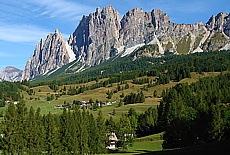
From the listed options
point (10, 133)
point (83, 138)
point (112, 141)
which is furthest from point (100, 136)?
point (10, 133)

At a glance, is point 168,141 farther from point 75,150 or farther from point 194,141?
point 75,150

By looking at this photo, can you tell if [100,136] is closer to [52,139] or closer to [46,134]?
[52,139]

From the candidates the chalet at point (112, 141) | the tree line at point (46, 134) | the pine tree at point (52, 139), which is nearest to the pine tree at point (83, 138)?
the tree line at point (46, 134)

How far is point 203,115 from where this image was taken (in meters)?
63.8

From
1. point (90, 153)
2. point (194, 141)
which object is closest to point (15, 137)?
point (90, 153)

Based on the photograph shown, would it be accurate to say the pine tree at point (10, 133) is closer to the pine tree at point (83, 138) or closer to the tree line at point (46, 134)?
the tree line at point (46, 134)

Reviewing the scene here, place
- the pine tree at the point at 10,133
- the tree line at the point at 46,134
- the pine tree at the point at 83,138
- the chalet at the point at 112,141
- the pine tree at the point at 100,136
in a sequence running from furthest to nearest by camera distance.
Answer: the chalet at the point at 112,141
the pine tree at the point at 100,136
the pine tree at the point at 83,138
the tree line at the point at 46,134
the pine tree at the point at 10,133

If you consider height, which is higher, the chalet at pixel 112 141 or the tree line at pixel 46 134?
the tree line at pixel 46 134

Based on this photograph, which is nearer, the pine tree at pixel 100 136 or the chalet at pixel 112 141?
the pine tree at pixel 100 136

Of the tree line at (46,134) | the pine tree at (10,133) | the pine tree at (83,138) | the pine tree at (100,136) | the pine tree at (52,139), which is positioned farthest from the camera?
the pine tree at (100,136)

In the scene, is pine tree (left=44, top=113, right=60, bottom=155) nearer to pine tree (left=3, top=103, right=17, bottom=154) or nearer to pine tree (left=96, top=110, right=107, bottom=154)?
pine tree (left=3, top=103, right=17, bottom=154)

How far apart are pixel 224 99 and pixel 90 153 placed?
74.4 m

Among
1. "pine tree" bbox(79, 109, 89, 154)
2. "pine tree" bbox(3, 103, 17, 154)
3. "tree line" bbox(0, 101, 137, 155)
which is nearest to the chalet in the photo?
"tree line" bbox(0, 101, 137, 155)

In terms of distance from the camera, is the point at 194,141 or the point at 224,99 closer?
the point at 194,141
